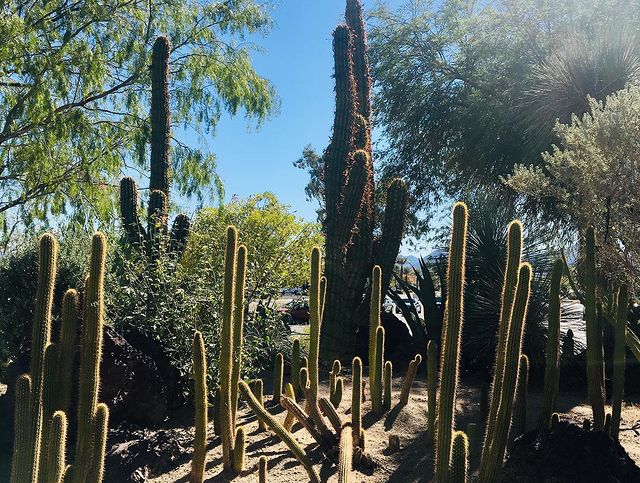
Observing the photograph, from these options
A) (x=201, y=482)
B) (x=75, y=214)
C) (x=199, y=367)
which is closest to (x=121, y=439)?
(x=201, y=482)

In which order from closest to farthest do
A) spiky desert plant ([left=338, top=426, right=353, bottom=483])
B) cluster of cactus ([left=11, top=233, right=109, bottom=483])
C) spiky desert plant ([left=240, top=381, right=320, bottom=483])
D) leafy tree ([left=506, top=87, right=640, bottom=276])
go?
1. cluster of cactus ([left=11, top=233, right=109, bottom=483])
2. spiky desert plant ([left=338, top=426, right=353, bottom=483])
3. spiky desert plant ([left=240, top=381, right=320, bottom=483])
4. leafy tree ([left=506, top=87, right=640, bottom=276])

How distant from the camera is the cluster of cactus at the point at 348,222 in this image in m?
8.96

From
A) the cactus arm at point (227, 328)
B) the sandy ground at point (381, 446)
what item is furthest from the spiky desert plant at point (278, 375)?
the cactus arm at point (227, 328)

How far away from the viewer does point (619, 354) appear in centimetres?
462

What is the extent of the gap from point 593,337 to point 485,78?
33.8 feet

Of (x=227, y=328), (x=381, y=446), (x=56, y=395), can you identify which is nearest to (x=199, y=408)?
(x=227, y=328)

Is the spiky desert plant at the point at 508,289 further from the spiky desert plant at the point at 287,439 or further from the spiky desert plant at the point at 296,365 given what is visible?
the spiky desert plant at the point at 296,365

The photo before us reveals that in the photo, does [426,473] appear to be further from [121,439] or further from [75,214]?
[75,214]

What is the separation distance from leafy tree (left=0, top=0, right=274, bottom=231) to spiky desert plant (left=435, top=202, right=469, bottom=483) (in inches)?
408

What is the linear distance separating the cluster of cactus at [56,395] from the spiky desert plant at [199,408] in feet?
3.39

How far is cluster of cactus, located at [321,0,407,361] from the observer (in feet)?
29.4

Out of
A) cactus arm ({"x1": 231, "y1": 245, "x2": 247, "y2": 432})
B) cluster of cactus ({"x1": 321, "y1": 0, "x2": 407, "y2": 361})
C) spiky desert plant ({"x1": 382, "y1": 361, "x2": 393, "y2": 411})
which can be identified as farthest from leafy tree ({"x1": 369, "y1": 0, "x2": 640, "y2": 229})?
cactus arm ({"x1": 231, "y1": 245, "x2": 247, "y2": 432})

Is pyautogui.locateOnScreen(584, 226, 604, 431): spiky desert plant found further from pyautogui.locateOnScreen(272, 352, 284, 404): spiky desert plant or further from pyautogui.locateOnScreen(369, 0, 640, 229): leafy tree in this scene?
pyautogui.locateOnScreen(369, 0, 640, 229): leafy tree

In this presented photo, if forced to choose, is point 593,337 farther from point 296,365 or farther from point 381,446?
point 296,365
